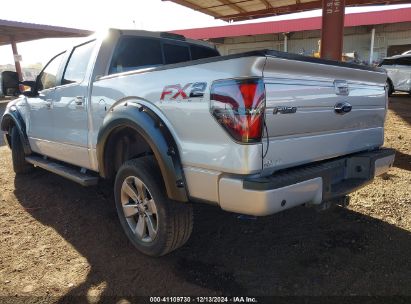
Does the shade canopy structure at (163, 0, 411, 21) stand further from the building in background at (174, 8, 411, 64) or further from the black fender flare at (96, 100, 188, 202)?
the building in background at (174, 8, 411, 64)

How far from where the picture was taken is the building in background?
24.4 m

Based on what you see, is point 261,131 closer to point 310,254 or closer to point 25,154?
point 310,254

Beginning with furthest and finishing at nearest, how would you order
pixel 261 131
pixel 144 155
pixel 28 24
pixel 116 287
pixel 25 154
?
pixel 28 24 < pixel 25 154 < pixel 144 155 < pixel 116 287 < pixel 261 131

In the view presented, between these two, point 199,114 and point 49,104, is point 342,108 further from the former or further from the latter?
point 49,104

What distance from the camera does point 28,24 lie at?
22.2m

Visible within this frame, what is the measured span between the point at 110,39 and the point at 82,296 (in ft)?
8.03

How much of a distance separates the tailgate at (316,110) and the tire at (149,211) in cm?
91

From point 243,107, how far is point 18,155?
189 inches

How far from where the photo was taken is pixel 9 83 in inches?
201

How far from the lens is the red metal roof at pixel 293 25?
2373 centimetres

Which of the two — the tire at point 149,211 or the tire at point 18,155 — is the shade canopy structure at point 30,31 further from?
the tire at point 149,211

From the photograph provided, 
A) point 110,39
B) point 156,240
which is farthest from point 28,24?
point 156,240

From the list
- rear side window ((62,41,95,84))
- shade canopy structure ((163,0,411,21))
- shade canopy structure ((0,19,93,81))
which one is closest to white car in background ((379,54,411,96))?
shade canopy structure ((163,0,411,21))

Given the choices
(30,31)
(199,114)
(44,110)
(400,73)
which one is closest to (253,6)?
(44,110)
